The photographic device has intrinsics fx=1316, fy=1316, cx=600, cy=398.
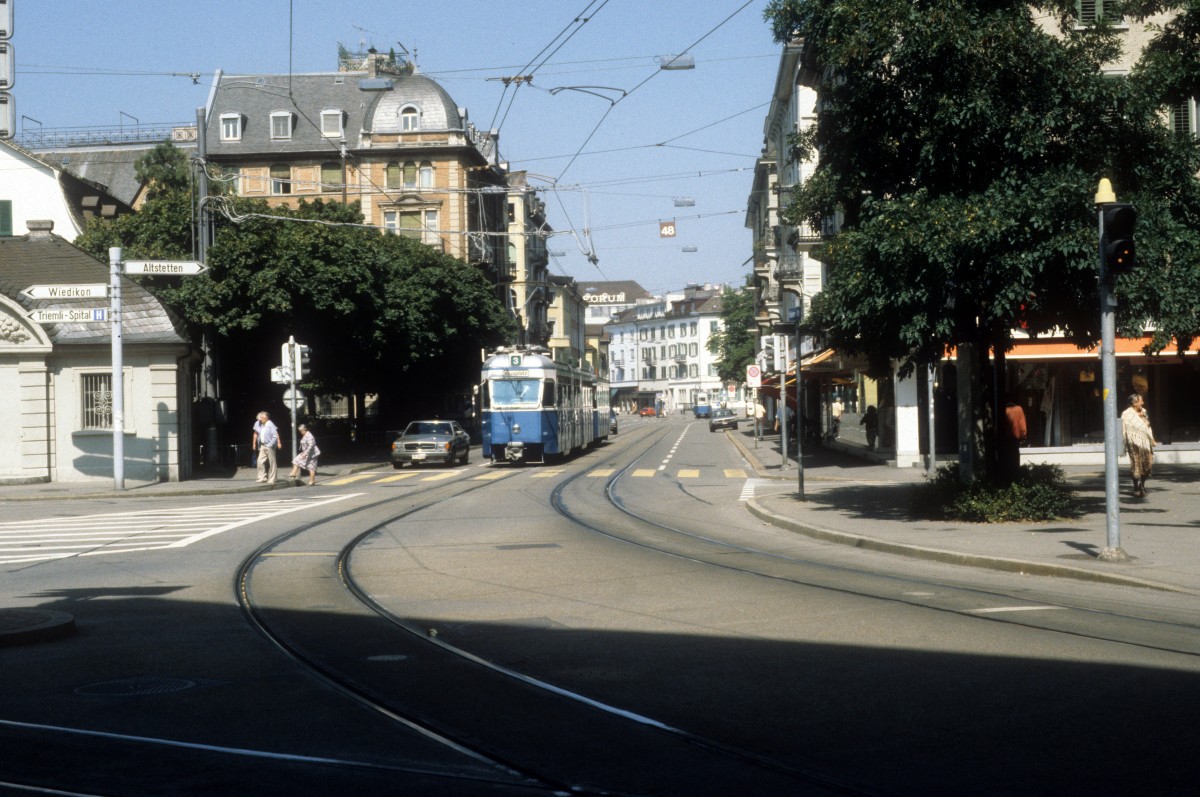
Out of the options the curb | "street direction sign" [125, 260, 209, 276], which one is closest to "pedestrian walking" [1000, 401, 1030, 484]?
the curb

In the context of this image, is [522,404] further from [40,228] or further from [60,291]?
[60,291]

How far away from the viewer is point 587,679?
8242 millimetres

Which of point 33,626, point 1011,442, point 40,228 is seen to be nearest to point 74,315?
point 40,228

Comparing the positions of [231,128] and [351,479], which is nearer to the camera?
[351,479]

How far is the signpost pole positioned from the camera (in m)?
32.0

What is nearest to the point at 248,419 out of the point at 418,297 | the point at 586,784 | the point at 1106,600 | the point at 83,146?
the point at 418,297

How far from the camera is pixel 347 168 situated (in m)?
80.8

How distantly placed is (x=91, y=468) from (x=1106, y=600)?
98.1 ft

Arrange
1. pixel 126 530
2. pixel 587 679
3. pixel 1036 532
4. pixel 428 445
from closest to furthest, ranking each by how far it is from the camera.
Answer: pixel 587 679, pixel 1036 532, pixel 126 530, pixel 428 445

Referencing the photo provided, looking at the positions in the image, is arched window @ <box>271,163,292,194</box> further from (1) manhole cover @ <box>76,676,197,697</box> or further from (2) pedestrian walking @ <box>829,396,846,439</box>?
(1) manhole cover @ <box>76,676,197,697</box>

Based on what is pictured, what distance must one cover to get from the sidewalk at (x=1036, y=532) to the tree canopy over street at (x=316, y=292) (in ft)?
66.4

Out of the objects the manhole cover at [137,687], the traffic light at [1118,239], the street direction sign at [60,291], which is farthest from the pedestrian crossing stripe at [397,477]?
the manhole cover at [137,687]

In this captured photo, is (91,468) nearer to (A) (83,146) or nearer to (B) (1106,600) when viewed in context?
(B) (1106,600)

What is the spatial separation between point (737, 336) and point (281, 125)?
138 feet
